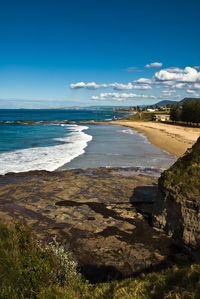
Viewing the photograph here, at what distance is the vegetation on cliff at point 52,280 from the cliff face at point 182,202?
10.4ft

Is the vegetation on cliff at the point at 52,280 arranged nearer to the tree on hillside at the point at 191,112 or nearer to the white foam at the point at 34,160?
the white foam at the point at 34,160

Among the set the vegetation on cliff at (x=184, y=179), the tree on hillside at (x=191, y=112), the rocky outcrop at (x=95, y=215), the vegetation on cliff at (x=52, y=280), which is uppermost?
the tree on hillside at (x=191, y=112)

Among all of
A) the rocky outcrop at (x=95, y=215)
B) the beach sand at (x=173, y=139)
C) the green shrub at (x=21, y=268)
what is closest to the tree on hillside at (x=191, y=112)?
the beach sand at (x=173, y=139)

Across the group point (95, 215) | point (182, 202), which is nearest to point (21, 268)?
point (182, 202)

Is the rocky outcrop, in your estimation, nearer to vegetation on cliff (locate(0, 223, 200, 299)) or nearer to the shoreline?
vegetation on cliff (locate(0, 223, 200, 299))

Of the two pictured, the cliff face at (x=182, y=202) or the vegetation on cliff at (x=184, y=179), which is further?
the vegetation on cliff at (x=184, y=179)

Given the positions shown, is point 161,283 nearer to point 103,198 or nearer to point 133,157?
point 103,198

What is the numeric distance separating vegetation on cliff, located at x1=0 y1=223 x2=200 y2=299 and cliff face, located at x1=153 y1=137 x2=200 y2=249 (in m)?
3.16

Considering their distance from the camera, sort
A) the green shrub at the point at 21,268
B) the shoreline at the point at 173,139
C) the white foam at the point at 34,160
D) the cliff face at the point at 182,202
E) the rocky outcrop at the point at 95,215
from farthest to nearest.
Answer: the shoreline at the point at 173,139 → the white foam at the point at 34,160 → the cliff face at the point at 182,202 → the rocky outcrop at the point at 95,215 → the green shrub at the point at 21,268

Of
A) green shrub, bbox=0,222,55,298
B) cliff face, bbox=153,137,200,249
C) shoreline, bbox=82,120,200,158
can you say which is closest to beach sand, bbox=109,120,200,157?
shoreline, bbox=82,120,200,158

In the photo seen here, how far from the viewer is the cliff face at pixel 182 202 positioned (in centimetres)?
788

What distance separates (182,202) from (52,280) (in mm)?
5617

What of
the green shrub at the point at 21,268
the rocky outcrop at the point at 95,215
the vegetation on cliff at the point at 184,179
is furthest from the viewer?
the vegetation on cliff at the point at 184,179

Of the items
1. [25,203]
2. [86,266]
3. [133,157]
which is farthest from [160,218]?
[133,157]
